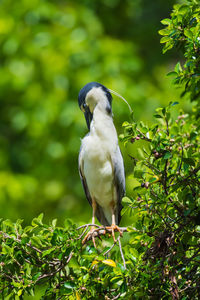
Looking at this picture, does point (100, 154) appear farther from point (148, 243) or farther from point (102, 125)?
point (148, 243)

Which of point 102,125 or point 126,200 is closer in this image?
point 126,200

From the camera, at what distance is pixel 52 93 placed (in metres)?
4.76

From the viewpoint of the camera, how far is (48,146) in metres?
4.66

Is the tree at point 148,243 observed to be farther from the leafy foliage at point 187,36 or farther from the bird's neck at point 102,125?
the bird's neck at point 102,125

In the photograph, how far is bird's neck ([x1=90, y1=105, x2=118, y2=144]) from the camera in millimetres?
2695

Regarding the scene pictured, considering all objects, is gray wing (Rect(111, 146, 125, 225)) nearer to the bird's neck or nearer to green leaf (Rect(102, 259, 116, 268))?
the bird's neck

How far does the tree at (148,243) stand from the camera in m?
1.83

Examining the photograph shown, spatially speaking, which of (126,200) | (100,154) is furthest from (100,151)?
(126,200)

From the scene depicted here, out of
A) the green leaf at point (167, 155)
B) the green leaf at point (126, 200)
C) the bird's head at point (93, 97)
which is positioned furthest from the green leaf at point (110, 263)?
the bird's head at point (93, 97)

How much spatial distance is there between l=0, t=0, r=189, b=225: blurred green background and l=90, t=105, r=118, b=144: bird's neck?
5.21 ft

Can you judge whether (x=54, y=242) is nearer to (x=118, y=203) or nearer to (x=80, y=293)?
(x=80, y=293)

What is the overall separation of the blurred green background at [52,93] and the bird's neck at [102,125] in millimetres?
1587

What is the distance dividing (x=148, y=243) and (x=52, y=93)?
121 inches

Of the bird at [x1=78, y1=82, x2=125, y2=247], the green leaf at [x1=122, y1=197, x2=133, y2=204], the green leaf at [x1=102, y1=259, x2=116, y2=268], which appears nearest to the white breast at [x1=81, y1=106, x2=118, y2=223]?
the bird at [x1=78, y1=82, x2=125, y2=247]
